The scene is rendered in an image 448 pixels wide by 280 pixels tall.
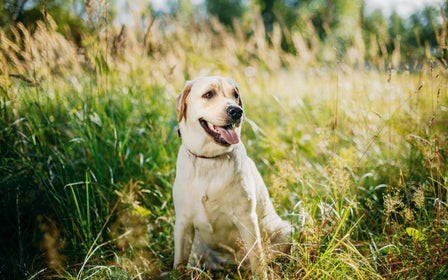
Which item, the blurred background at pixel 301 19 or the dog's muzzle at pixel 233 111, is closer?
the dog's muzzle at pixel 233 111

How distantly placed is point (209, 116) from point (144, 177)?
1.29 metres

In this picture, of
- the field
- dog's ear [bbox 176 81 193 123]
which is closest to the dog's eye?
dog's ear [bbox 176 81 193 123]

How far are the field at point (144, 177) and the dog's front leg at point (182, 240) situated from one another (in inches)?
3.9

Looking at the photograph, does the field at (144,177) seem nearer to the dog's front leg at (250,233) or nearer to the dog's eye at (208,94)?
the dog's front leg at (250,233)

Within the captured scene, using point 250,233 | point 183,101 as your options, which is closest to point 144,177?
point 183,101

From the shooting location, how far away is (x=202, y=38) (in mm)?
4969

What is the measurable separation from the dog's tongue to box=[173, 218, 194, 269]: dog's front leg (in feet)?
2.06

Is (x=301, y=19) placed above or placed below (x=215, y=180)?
above

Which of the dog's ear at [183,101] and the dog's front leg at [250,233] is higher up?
the dog's ear at [183,101]

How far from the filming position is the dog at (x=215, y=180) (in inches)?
79.1

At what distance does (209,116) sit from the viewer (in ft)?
6.70

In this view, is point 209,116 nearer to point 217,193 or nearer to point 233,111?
point 233,111

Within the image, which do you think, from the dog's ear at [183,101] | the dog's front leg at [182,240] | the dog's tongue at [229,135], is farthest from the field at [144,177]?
the dog's ear at [183,101]

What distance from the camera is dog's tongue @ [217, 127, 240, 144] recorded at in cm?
202
